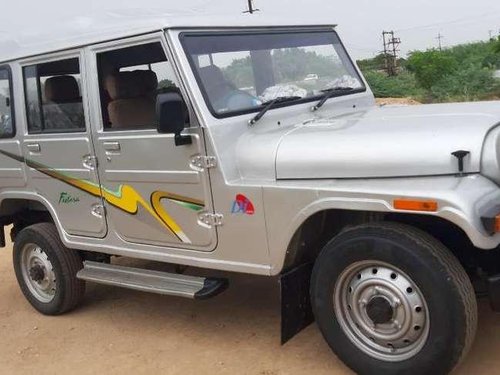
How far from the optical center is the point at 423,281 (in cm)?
324

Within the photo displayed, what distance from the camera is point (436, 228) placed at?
3.54 meters

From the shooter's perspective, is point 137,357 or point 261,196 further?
point 137,357

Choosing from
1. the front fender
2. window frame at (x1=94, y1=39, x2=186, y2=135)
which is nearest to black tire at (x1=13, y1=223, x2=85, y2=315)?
window frame at (x1=94, y1=39, x2=186, y2=135)

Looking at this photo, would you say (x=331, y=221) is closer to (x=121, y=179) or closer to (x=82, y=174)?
(x=121, y=179)

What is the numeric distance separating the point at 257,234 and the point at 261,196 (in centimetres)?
24

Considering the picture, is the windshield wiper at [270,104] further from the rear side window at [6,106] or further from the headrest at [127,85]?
the rear side window at [6,106]

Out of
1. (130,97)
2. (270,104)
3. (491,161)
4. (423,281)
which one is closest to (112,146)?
(130,97)

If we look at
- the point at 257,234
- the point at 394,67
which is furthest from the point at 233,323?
the point at 394,67

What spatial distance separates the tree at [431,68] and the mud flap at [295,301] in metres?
38.5

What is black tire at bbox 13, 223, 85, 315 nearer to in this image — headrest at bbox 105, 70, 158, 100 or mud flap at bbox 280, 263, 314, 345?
headrest at bbox 105, 70, 158, 100

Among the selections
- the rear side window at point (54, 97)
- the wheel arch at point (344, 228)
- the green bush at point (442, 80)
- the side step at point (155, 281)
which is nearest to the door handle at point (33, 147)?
the rear side window at point (54, 97)

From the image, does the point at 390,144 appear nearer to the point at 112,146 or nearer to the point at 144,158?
the point at 144,158

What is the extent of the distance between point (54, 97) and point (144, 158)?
1159 millimetres

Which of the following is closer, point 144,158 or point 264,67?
point 144,158
